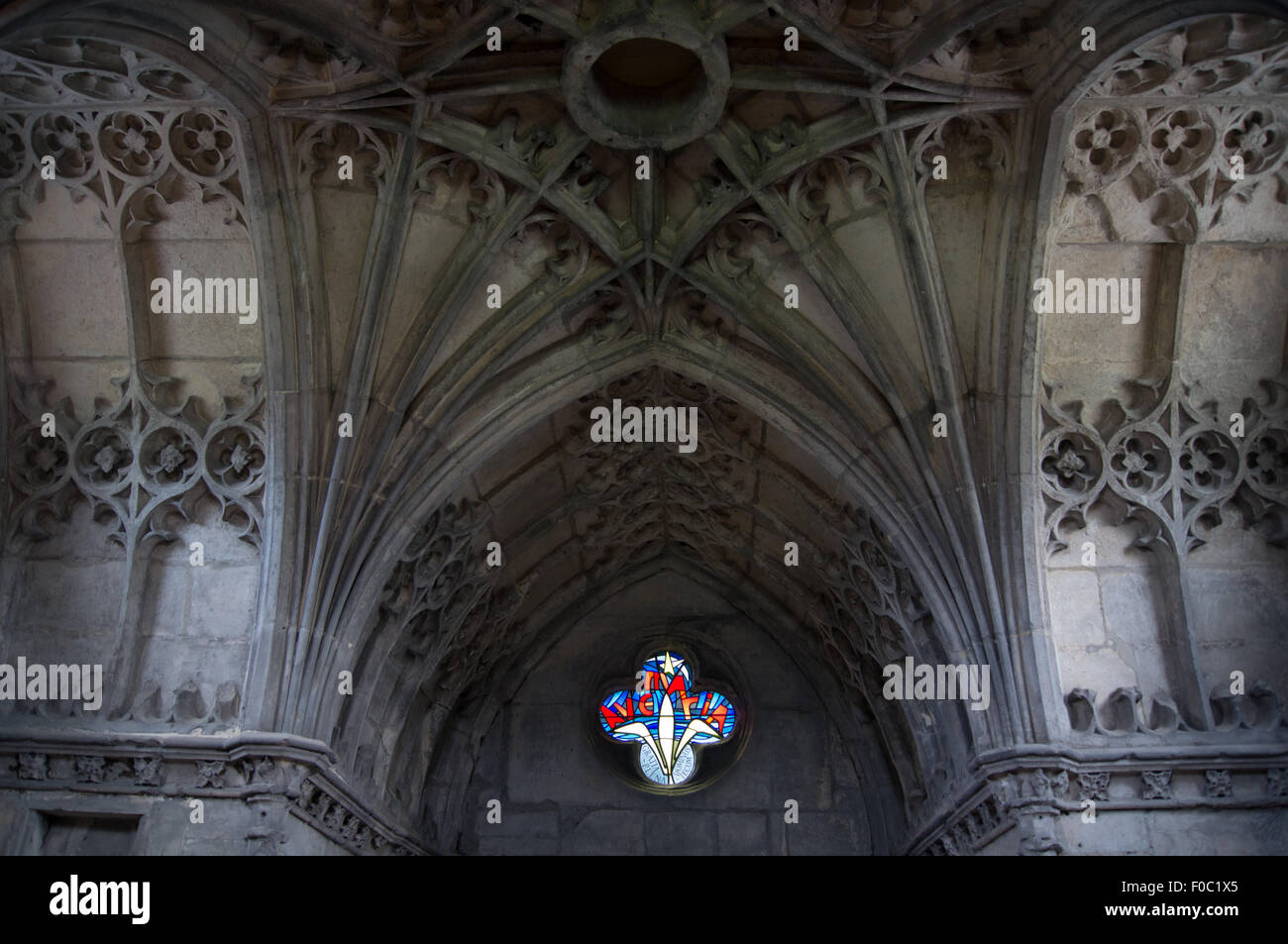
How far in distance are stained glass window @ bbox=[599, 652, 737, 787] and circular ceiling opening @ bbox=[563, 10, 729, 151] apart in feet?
19.9

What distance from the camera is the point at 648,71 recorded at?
923 cm

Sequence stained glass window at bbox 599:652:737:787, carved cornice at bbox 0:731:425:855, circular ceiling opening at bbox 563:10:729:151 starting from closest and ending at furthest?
carved cornice at bbox 0:731:425:855, circular ceiling opening at bbox 563:10:729:151, stained glass window at bbox 599:652:737:787

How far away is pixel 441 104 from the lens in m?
9.13

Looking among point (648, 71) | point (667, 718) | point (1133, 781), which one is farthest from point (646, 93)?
point (667, 718)

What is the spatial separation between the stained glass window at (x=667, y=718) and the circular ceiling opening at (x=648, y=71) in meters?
6.27

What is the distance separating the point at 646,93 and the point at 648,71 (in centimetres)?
16

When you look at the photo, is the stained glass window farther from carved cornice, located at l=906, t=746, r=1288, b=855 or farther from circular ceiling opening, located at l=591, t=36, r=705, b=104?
circular ceiling opening, located at l=591, t=36, r=705, b=104

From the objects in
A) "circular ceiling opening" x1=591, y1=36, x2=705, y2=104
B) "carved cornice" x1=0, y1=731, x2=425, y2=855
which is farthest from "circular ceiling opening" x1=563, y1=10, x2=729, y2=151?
"carved cornice" x1=0, y1=731, x2=425, y2=855

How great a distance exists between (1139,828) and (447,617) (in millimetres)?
5801

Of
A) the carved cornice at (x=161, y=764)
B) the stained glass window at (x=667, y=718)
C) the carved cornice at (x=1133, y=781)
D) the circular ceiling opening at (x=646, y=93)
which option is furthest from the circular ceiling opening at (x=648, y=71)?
the stained glass window at (x=667, y=718)

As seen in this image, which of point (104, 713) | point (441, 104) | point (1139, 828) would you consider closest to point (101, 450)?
point (104, 713)

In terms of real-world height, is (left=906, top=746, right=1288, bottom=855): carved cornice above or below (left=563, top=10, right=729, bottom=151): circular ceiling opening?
below

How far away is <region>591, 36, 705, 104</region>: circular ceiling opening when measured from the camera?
8.98m

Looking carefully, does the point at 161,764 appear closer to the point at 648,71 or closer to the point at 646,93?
the point at 646,93
